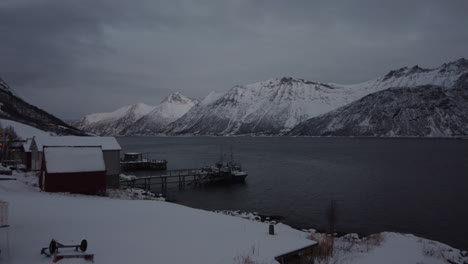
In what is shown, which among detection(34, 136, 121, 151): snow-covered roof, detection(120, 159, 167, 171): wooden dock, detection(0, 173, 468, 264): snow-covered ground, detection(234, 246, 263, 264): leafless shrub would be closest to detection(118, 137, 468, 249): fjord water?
detection(0, 173, 468, 264): snow-covered ground

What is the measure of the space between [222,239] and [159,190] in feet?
134

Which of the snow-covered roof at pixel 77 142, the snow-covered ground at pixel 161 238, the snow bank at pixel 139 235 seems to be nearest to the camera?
the snow bank at pixel 139 235

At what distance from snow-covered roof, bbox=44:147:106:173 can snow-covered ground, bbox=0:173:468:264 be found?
24.3ft

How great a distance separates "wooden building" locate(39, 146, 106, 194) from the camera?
3100 centimetres

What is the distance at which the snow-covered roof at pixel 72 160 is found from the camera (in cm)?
3143

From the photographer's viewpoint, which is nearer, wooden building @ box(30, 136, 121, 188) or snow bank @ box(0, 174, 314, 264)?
snow bank @ box(0, 174, 314, 264)

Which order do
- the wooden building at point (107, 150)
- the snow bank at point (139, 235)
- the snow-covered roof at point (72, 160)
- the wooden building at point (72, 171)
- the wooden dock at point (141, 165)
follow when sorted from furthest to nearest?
1. the wooden dock at point (141, 165)
2. the wooden building at point (107, 150)
3. the snow-covered roof at point (72, 160)
4. the wooden building at point (72, 171)
5. the snow bank at point (139, 235)

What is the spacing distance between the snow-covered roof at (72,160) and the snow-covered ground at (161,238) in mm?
7397

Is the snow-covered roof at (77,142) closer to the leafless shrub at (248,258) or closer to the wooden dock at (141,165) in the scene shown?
the leafless shrub at (248,258)

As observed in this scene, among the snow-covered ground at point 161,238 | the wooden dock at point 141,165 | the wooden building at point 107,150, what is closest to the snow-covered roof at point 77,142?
the wooden building at point 107,150

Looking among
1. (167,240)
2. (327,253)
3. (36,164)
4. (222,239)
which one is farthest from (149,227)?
Answer: (36,164)

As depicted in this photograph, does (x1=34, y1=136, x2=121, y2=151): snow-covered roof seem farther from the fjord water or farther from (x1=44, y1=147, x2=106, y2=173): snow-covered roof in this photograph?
the fjord water

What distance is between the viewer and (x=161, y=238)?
52.5 feet

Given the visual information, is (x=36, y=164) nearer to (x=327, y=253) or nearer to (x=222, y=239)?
(x=222, y=239)
